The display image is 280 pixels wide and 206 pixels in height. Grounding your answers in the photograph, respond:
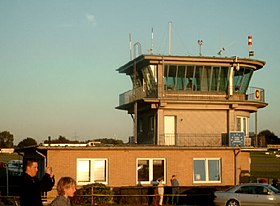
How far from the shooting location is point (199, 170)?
35.8m

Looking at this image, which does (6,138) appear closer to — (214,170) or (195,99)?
(195,99)

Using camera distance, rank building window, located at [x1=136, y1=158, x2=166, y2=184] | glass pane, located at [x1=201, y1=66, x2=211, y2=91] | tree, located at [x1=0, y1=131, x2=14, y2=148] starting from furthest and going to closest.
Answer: tree, located at [x1=0, y1=131, x2=14, y2=148] → glass pane, located at [x1=201, y1=66, x2=211, y2=91] → building window, located at [x1=136, y1=158, x2=166, y2=184]

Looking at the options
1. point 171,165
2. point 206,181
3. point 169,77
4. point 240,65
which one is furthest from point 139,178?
point 240,65

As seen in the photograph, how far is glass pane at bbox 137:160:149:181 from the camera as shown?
34.5m

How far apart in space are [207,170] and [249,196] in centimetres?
952

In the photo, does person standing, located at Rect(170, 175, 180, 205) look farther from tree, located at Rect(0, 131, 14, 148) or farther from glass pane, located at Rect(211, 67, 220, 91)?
tree, located at Rect(0, 131, 14, 148)

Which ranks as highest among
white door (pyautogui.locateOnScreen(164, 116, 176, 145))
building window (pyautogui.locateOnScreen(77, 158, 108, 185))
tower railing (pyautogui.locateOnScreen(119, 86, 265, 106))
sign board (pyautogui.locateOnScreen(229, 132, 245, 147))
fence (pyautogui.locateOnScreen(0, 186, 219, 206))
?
tower railing (pyautogui.locateOnScreen(119, 86, 265, 106))

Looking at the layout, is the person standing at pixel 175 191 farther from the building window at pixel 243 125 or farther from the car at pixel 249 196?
the building window at pixel 243 125

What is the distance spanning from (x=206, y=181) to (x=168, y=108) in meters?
8.42

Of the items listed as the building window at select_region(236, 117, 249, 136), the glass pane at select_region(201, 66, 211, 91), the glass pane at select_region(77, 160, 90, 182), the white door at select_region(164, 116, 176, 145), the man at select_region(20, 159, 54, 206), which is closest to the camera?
the man at select_region(20, 159, 54, 206)

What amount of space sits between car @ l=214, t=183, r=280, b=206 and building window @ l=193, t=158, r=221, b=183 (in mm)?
8433

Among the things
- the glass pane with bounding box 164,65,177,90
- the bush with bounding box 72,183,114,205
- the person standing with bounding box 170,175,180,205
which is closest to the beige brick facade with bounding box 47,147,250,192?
the bush with bounding box 72,183,114,205

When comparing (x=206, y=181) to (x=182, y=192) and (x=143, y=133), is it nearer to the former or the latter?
(x=182, y=192)

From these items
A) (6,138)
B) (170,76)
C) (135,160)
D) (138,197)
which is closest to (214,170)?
(135,160)
